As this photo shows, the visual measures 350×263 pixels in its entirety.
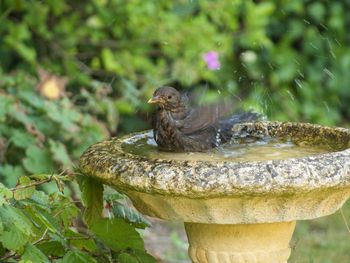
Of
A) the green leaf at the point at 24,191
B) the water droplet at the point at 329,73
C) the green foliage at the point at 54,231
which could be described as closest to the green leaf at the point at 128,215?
the green foliage at the point at 54,231

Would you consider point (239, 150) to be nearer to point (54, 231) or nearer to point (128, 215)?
point (128, 215)

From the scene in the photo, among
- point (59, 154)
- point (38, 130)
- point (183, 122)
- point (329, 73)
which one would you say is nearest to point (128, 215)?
point (183, 122)

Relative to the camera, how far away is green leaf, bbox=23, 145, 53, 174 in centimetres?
484

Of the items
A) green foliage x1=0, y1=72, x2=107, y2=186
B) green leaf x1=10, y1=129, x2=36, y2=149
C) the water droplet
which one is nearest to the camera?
green foliage x1=0, y1=72, x2=107, y2=186

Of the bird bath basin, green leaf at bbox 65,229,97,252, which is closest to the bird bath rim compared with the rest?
the bird bath basin

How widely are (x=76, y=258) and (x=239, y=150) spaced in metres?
0.76

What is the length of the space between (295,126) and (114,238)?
2.96 ft

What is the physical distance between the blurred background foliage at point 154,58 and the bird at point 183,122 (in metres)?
1.99

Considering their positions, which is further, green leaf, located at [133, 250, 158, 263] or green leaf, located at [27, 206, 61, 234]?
green leaf, located at [133, 250, 158, 263]

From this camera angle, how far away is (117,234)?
3312mm

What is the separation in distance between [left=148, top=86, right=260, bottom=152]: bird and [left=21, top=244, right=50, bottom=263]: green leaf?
2.03 feet

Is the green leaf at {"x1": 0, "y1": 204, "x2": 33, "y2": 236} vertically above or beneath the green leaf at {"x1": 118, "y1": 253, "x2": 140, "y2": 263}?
above

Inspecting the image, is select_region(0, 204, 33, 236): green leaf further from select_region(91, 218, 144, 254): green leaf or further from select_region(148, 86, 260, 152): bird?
select_region(148, 86, 260, 152): bird

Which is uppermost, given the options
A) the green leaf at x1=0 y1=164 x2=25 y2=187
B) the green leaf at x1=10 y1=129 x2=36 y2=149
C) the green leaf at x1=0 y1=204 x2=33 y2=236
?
the green leaf at x1=0 y1=204 x2=33 y2=236
